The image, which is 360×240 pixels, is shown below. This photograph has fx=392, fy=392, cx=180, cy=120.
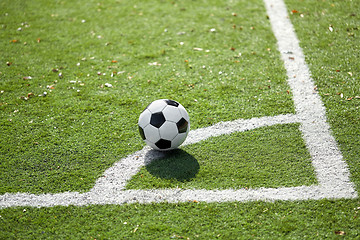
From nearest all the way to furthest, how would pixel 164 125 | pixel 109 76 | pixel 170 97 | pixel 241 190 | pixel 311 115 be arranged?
pixel 241 190
pixel 164 125
pixel 311 115
pixel 170 97
pixel 109 76

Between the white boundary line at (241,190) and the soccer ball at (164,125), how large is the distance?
0.97 ft

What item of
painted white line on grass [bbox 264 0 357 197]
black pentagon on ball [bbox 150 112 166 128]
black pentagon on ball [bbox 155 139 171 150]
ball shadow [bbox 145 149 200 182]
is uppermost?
black pentagon on ball [bbox 150 112 166 128]

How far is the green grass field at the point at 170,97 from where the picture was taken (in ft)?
14.5

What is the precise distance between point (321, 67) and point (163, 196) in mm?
4045

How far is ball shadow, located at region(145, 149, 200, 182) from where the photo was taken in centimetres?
504

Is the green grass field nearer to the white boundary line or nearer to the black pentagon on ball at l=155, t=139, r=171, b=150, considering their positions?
the white boundary line

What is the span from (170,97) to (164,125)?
1526mm

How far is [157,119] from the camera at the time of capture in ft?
16.9

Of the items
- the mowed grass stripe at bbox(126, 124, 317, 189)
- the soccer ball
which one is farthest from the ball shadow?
the soccer ball

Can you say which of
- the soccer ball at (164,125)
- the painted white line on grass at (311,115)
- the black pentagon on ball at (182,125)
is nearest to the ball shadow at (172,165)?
the soccer ball at (164,125)

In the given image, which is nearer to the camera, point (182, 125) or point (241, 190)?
point (241, 190)

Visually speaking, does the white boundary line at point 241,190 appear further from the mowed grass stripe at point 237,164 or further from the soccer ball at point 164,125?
the soccer ball at point 164,125

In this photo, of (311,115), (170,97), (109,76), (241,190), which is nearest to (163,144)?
(241,190)

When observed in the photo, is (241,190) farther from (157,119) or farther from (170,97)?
(170,97)
